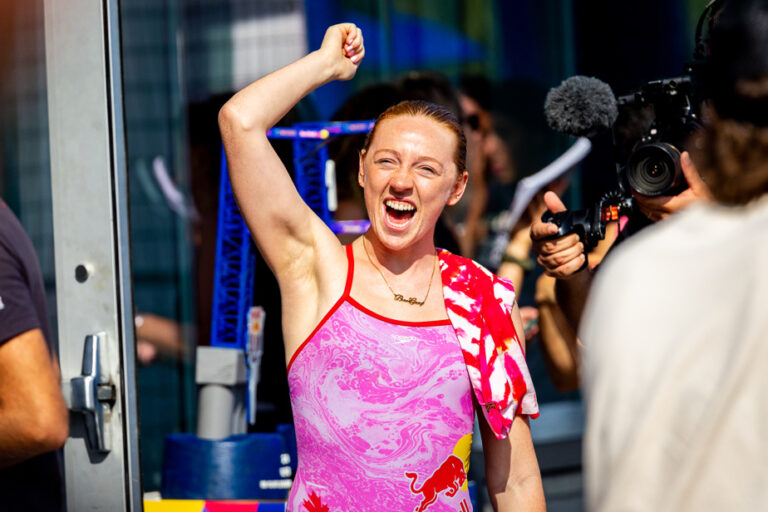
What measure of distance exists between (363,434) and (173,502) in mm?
910

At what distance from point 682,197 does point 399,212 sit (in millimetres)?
615

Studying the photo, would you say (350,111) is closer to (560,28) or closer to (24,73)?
(24,73)

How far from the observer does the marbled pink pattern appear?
184 centimetres

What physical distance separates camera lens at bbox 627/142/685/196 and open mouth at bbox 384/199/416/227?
483 mm

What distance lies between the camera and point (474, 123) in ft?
12.4

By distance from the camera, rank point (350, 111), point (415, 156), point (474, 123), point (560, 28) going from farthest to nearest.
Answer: point (560, 28)
point (474, 123)
point (350, 111)
point (415, 156)

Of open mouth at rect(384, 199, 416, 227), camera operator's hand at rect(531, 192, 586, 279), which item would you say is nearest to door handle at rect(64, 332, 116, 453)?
open mouth at rect(384, 199, 416, 227)

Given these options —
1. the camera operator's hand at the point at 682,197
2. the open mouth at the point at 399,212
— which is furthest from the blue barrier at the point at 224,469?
the camera operator's hand at the point at 682,197

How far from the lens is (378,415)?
1843 mm

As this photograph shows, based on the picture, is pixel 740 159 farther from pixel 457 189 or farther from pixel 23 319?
pixel 23 319

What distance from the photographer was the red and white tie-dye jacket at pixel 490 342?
187 cm

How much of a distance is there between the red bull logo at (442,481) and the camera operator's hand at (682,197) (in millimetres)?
691

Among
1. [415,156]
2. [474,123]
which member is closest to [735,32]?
[415,156]

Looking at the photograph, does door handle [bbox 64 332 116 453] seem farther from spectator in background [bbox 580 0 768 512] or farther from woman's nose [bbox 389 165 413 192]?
spectator in background [bbox 580 0 768 512]
